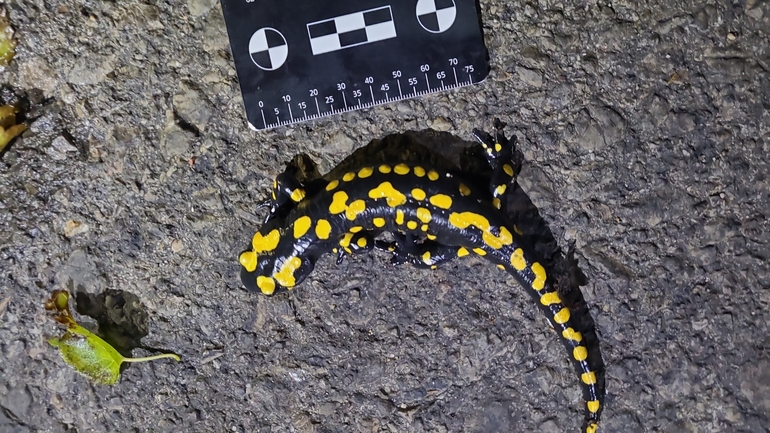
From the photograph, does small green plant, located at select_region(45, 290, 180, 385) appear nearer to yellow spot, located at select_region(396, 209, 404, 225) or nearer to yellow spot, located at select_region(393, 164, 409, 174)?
yellow spot, located at select_region(396, 209, 404, 225)

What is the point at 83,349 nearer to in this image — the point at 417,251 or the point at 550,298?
the point at 417,251

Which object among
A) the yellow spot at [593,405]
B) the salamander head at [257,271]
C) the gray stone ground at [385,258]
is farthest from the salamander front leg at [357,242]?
the yellow spot at [593,405]

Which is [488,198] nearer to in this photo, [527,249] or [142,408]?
[527,249]

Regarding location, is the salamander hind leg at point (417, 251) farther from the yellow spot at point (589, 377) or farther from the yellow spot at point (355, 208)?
the yellow spot at point (589, 377)

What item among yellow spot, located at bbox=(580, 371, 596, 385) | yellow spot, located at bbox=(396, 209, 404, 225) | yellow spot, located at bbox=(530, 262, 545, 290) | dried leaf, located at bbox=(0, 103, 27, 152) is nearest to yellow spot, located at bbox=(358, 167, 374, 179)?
yellow spot, located at bbox=(396, 209, 404, 225)

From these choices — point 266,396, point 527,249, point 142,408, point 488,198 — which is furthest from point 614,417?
point 142,408

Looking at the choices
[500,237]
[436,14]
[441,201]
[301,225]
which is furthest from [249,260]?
[436,14]
